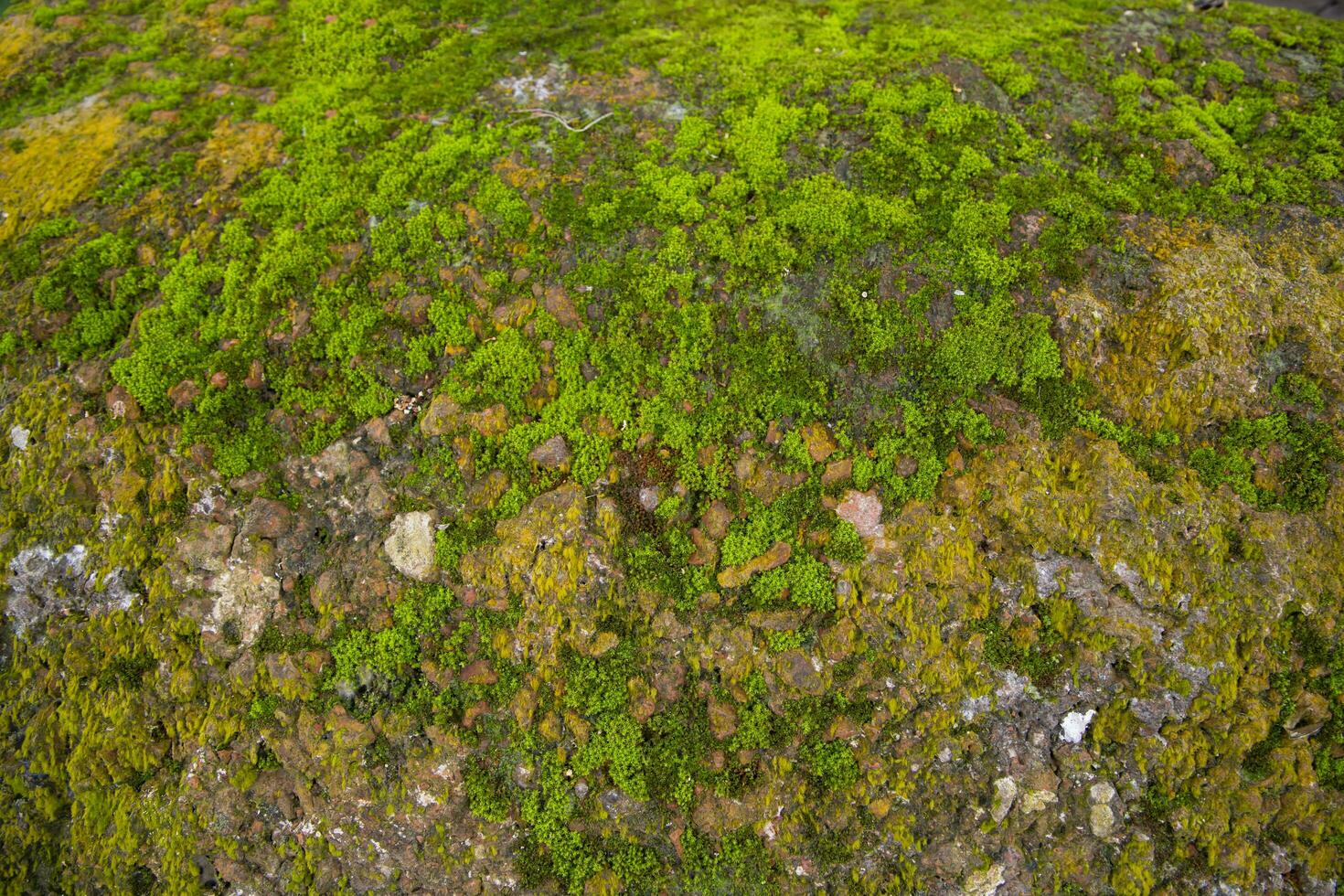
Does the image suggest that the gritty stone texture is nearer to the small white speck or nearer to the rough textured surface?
the rough textured surface

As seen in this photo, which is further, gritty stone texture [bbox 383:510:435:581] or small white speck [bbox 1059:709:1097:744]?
gritty stone texture [bbox 383:510:435:581]

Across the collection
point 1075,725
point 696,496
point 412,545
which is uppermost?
point 696,496

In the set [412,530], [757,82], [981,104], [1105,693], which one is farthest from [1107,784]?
[757,82]

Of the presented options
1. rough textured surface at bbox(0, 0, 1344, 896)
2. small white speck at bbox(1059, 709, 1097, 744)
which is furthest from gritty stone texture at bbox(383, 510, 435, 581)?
small white speck at bbox(1059, 709, 1097, 744)

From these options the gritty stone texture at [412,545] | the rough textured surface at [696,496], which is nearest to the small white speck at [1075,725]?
the rough textured surface at [696,496]

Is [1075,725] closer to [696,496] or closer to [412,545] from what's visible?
[696,496]

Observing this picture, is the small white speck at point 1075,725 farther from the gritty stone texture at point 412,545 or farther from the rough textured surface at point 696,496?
the gritty stone texture at point 412,545

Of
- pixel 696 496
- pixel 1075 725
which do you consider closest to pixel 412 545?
pixel 696 496

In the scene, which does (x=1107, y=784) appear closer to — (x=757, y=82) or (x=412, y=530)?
(x=412, y=530)
